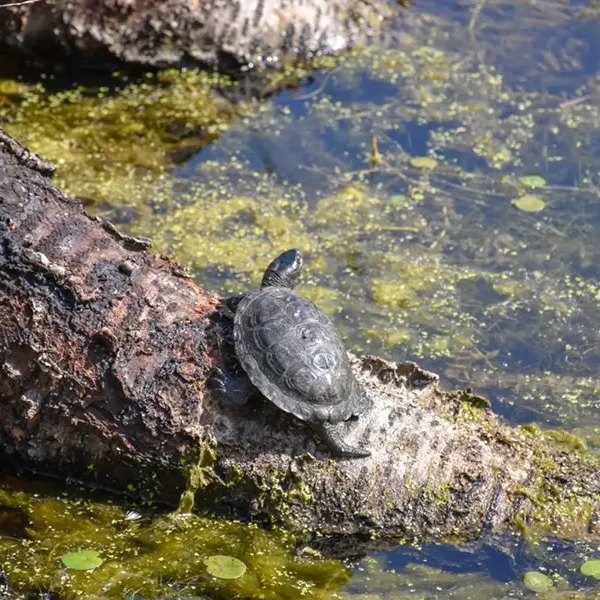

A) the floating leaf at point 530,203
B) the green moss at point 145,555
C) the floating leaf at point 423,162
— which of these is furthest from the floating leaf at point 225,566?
the floating leaf at point 423,162

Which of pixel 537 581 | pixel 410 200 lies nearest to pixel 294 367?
pixel 537 581

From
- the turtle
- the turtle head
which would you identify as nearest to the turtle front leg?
the turtle

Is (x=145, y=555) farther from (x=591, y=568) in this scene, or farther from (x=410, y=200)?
(x=410, y=200)

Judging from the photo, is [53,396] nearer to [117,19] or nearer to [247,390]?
[247,390]

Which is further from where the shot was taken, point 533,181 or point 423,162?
point 423,162

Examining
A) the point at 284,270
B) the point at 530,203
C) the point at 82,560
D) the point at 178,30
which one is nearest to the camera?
→ the point at 82,560

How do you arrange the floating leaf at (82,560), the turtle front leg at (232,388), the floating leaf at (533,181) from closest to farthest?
the floating leaf at (82,560) < the turtle front leg at (232,388) < the floating leaf at (533,181)

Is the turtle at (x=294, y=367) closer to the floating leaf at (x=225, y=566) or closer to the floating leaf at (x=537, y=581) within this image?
the floating leaf at (x=225, y=566)

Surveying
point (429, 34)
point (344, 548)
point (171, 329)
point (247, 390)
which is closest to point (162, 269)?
point (171, 329)
